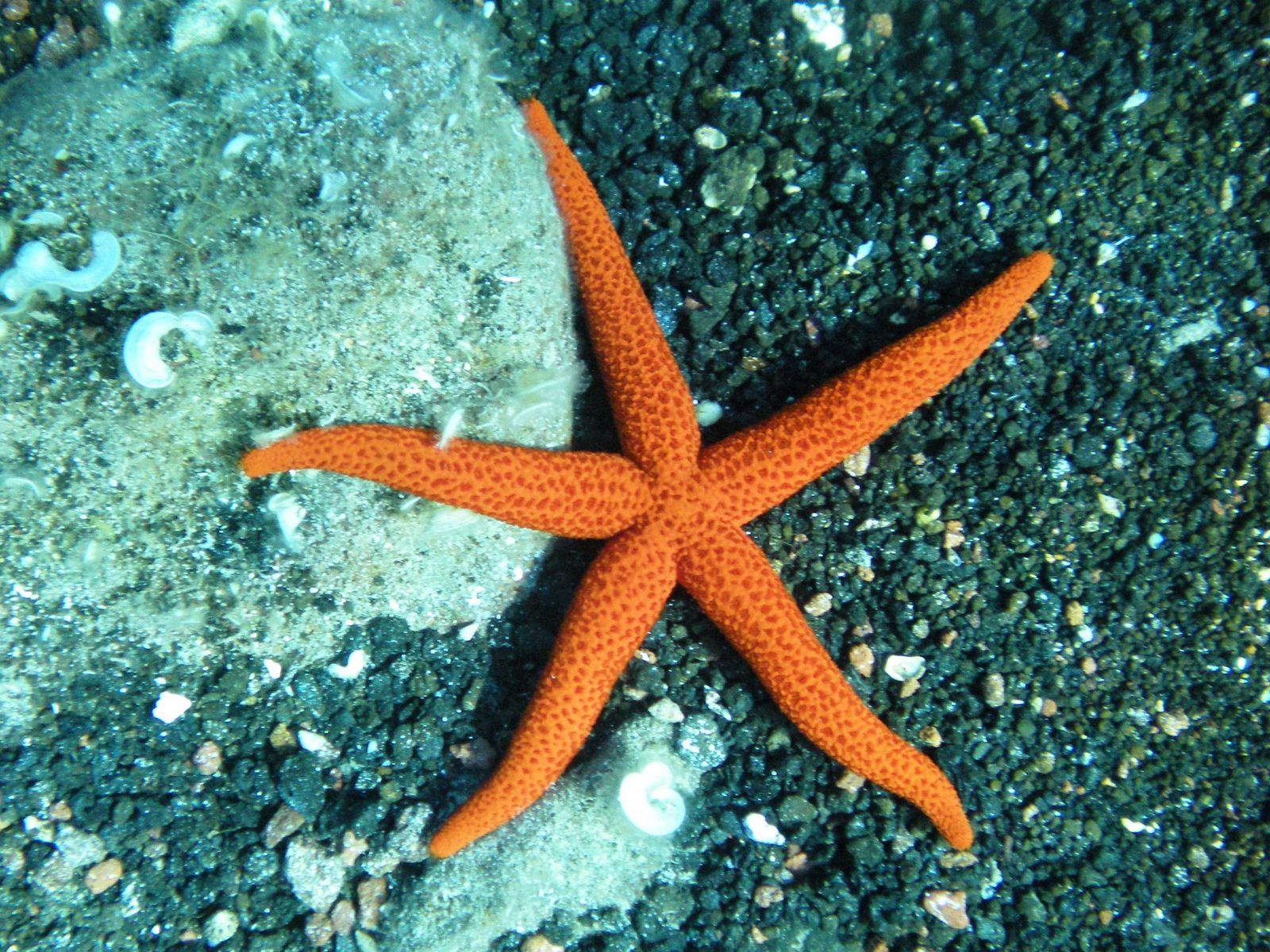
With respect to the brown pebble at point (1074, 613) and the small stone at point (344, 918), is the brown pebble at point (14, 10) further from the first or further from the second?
the brown pebble at point (1074, 613)

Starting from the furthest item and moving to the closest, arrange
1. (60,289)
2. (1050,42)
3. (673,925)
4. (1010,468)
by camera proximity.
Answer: (1050,42) < (1010,468) < (673,925) < (60,289)

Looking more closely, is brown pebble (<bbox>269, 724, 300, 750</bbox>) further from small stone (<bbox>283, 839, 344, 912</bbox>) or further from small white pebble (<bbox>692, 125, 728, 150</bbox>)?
small white pebble (<bbox>692, 125, 728, 150</bbox>)

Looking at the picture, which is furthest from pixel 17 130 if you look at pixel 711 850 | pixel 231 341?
pixel 711 850

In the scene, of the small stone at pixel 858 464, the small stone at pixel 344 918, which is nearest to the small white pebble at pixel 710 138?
the small stone at pixel 858 464

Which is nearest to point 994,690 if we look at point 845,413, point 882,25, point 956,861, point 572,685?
point 956,861

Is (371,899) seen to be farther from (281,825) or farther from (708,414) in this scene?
(708,414)

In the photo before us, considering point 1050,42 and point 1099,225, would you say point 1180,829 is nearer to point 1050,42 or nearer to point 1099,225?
point 1099,225
